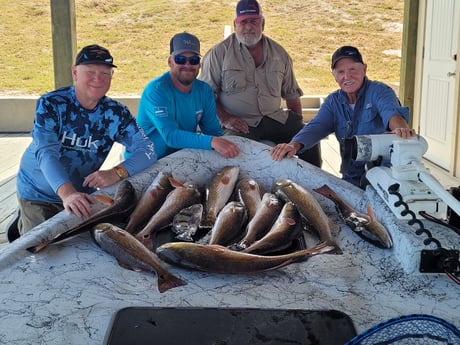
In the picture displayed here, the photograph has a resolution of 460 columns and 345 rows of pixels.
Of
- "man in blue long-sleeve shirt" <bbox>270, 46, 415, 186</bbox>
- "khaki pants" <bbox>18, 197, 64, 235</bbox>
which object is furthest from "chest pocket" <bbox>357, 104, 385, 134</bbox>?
"khaki pants" <bbox>18, 197, 64, 235</bbox>

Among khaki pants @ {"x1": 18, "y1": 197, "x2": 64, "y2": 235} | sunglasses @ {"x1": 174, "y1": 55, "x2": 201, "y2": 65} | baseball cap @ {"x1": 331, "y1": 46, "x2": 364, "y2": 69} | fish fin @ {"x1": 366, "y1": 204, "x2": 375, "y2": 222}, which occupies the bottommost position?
khaki pants @ {"x1": 18, "y1": 197, "x2": 64, "y2": 235}

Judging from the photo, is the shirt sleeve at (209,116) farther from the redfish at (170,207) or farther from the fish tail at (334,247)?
the fish tail at (334,247)

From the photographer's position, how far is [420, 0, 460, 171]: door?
607 cm

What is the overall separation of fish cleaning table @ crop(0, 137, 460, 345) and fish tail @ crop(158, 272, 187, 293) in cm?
2

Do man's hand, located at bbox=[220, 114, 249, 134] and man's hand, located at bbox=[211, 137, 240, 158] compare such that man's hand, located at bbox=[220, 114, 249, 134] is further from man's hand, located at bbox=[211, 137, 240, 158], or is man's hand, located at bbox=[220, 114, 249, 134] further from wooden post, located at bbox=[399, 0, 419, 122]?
wooden post, located at bbox=[399, 0, 419, 122]

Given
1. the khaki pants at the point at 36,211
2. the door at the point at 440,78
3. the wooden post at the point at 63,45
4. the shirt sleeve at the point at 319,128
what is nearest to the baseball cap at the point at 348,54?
the shirt sleeve at the point at 319,128

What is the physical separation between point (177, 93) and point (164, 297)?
1.92 m

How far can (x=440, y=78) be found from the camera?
251 inches

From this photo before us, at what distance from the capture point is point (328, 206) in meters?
2.53

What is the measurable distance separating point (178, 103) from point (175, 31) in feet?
51.9

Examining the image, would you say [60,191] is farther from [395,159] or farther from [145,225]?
[395,159]

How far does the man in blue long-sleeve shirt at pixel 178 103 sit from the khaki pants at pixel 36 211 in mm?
793

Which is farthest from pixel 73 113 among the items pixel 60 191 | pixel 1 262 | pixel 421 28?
pixel 421 28

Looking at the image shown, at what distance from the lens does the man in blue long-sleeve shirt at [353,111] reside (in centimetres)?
297
